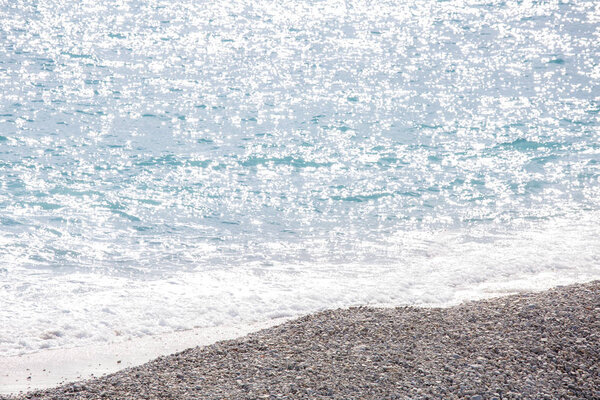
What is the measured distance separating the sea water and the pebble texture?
1.83 metres

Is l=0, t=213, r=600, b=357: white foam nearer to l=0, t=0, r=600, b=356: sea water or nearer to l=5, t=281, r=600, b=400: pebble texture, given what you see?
l=0, t=0, r=600, b=356: sea water

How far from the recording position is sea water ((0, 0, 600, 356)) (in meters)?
9.12

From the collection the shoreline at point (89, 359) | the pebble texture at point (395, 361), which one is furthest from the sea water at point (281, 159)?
the pebble texture at point (395, 361)

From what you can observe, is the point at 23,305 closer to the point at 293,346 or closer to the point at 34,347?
the point at 34,347

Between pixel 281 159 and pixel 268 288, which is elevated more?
pixel 281 159

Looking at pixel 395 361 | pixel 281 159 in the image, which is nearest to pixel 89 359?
pixel 395 361

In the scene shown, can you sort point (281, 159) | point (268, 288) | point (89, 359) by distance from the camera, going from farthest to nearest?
point (281, 159), point (268, 288), point (89, 359)

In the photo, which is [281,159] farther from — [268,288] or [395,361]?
[395,361]

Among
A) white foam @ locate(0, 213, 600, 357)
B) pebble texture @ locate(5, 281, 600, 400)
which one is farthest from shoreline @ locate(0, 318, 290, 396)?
pebble texture @ locate(5, 281, 600, 400)

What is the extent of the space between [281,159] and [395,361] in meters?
8.97

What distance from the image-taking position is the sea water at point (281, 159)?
912 cm

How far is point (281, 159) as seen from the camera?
1448 cm

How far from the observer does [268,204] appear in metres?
12.4

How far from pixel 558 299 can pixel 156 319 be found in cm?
457
